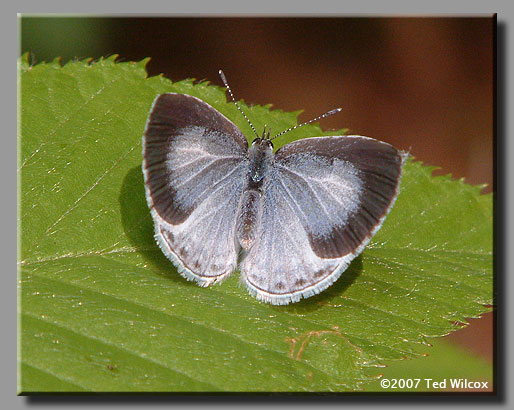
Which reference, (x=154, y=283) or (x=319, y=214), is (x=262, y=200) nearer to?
(x=319, y=214)

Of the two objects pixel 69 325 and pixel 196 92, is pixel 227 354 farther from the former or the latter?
pixel 196 92

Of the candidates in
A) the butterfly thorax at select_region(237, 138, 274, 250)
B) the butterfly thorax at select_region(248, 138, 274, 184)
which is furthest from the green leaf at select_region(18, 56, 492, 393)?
the butterfly thorax at select_region(248, 138, 274, 184)

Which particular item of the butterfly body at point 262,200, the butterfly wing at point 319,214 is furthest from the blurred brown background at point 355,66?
the butterfly wing at point 319,214

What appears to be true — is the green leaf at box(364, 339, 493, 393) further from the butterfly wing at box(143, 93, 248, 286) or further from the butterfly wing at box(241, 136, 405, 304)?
the butterfly wing at box(143, 93, 248, 286)

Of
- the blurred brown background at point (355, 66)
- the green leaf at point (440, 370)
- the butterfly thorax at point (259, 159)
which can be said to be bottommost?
the green leaf at point (440, 370)

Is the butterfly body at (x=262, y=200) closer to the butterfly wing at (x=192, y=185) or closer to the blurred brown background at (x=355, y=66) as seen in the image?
the butterfly wing at (x=192, y=185)

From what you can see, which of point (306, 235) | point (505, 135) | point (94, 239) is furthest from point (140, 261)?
point (505, 135)
